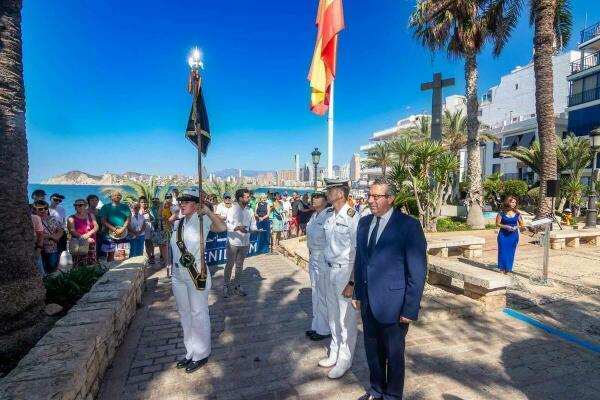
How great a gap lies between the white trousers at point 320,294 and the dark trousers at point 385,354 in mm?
1080

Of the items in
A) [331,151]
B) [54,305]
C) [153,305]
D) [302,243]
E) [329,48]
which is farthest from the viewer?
[302,243]

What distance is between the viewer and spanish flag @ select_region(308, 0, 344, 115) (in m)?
6.56

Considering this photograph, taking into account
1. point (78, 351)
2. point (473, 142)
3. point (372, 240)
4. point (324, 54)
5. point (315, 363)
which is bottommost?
point (315, 363)

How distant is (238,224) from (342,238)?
2864mm

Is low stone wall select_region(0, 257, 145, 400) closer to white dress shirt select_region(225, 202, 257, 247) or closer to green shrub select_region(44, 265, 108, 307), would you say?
green shrub select_region(44, 265, 108, 307)

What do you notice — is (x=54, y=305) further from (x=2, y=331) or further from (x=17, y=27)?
(x=17, y=27)

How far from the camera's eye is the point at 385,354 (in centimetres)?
291

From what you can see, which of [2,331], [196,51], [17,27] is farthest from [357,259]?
[17,27]

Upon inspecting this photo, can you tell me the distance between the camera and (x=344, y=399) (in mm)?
2980

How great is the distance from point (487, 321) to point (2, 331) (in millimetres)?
5725

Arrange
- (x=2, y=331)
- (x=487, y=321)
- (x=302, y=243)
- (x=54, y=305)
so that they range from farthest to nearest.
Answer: (x=302, y=243) → (x=487, y=321) → (x=54, y=305) → (x=2, y=331)

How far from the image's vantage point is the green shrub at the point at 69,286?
442 centimetres

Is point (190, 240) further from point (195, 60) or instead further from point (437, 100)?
point (437, 100)

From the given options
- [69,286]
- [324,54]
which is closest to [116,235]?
[69,286]
